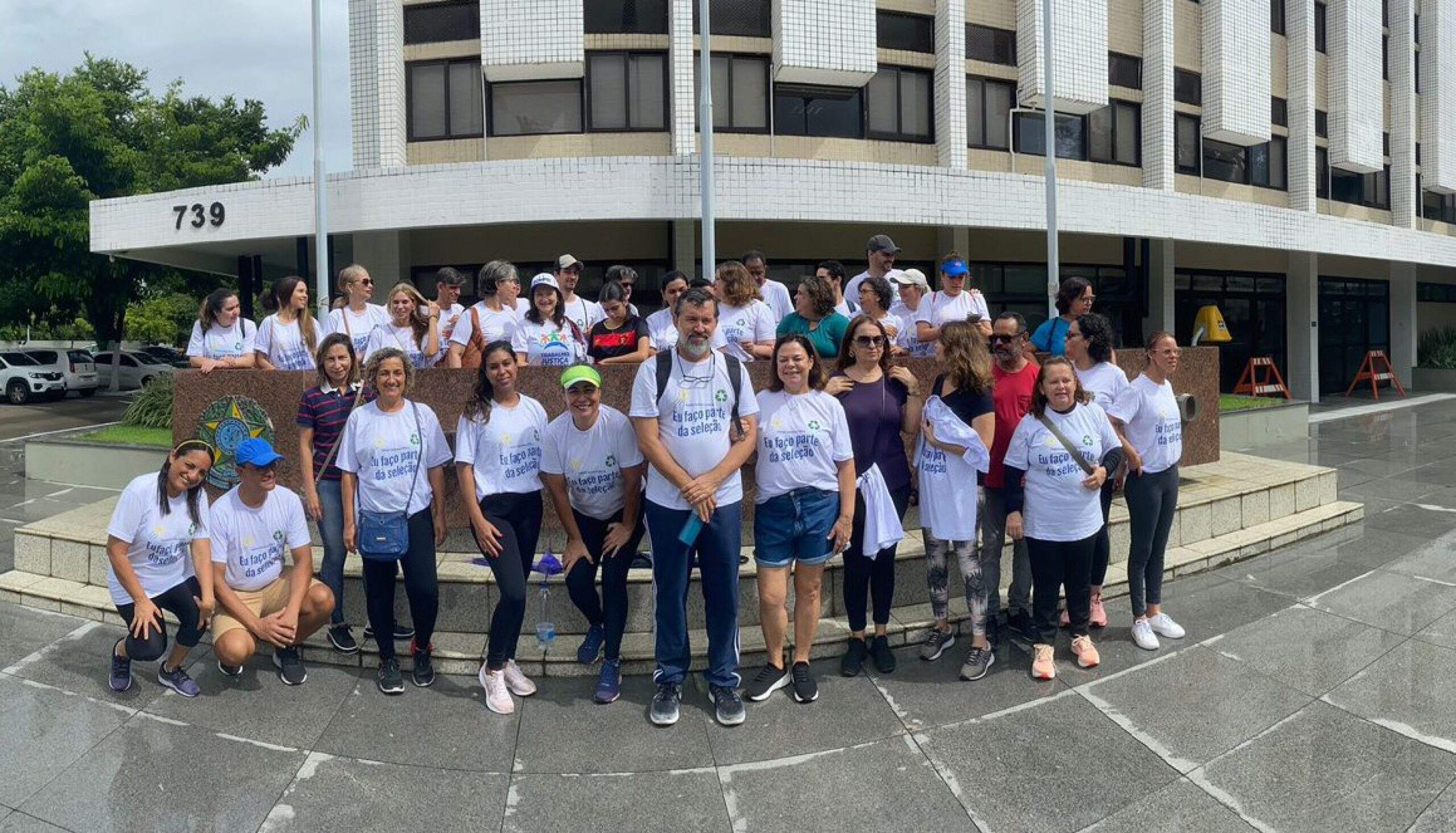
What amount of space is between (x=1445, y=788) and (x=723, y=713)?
2.95m

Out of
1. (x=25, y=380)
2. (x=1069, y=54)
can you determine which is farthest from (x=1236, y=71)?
(x=25, y=380)

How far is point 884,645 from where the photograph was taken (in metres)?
4.77

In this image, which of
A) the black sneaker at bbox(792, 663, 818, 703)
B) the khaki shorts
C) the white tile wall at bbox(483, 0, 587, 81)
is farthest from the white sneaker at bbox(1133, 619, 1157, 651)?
the white tile wall at bbox(483, 0, 587, 81)

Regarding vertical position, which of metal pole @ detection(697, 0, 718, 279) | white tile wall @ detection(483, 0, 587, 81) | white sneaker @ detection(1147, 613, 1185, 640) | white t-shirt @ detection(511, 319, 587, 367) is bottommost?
white sneaker @ detection(1147, 613, 1185, 640)

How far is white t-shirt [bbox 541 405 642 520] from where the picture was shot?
4.44m

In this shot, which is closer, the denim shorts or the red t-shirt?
the denim shorts

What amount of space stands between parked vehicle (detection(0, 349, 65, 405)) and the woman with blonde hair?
24999mm

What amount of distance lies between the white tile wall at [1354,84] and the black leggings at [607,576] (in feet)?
72.7

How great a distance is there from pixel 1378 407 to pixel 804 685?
64.2ft

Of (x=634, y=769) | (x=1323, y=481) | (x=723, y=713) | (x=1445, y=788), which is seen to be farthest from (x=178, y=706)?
(x=1323, y=481)

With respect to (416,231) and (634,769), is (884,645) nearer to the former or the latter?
(634,769)

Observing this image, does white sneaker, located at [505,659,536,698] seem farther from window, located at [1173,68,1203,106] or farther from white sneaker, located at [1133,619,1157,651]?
window, located at [1173,68,1203,106]

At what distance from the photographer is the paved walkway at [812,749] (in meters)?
3.51

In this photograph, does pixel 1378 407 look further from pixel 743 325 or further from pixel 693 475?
pixel 693 475
